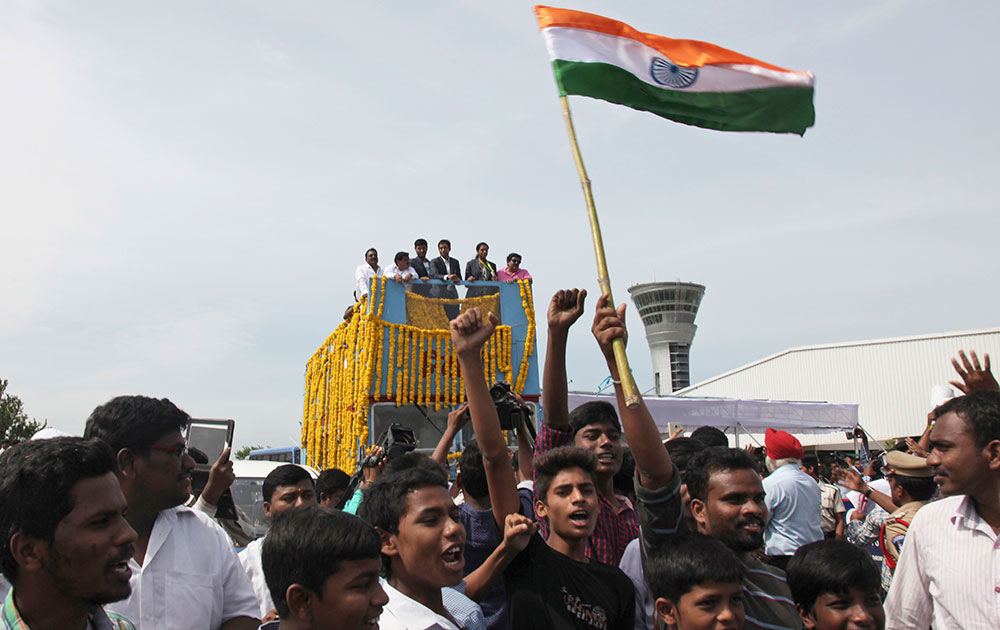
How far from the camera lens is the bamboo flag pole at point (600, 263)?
2.94 metres

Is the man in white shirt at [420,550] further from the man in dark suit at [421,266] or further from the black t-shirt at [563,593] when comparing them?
the man in dark suit at [421,266]

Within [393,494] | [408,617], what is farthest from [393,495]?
[408,617]

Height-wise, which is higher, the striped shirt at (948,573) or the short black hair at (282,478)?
the short black hair at (282,478)

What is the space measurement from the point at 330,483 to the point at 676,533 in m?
3.27

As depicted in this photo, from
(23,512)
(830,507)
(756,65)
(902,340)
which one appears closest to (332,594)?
(23,512)

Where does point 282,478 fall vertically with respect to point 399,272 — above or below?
below

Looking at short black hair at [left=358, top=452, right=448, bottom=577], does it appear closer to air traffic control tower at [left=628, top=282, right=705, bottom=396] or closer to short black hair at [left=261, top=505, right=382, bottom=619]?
short black hair at [left=261, top=505, right=382, bottom=619]

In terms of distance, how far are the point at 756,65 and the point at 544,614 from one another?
3.37 meters

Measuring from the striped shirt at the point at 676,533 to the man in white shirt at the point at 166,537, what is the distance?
1400 millimetres

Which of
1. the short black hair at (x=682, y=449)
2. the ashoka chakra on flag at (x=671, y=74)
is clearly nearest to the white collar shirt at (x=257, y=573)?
the short black hair at (x=682, y=449)

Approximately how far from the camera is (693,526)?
347 centimetres

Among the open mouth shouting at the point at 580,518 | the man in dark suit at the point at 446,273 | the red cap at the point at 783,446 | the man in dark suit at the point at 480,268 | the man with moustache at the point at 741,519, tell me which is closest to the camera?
the man with moustache at the point at 741,519

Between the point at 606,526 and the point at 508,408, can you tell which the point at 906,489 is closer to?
the point at 606,526

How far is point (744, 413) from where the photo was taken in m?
15.0
